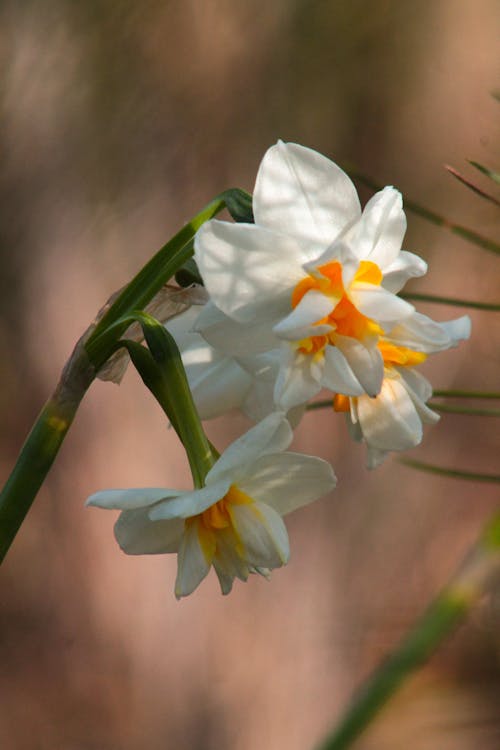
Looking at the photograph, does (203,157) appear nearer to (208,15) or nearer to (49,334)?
(208,15)

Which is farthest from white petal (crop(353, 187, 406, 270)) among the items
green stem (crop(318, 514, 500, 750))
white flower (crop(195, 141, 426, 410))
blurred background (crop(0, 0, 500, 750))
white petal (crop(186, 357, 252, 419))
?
blurred background (crop(0, 0, 500, 750))

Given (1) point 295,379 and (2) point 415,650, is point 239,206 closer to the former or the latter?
(1) point 295,379

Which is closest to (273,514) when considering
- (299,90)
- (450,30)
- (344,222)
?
(344,222)

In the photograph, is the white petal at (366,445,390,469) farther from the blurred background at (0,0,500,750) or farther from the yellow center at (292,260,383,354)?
the blurred background at (0,0,500,750)

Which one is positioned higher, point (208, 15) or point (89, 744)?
point (208, 15)

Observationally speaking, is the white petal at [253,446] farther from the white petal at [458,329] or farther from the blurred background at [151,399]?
the blurred background at [151,399]

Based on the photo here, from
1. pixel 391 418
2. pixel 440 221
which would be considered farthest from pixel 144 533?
pixel 440 221

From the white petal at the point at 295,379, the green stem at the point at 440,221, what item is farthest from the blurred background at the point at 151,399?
the white petal at the point at 295,379
